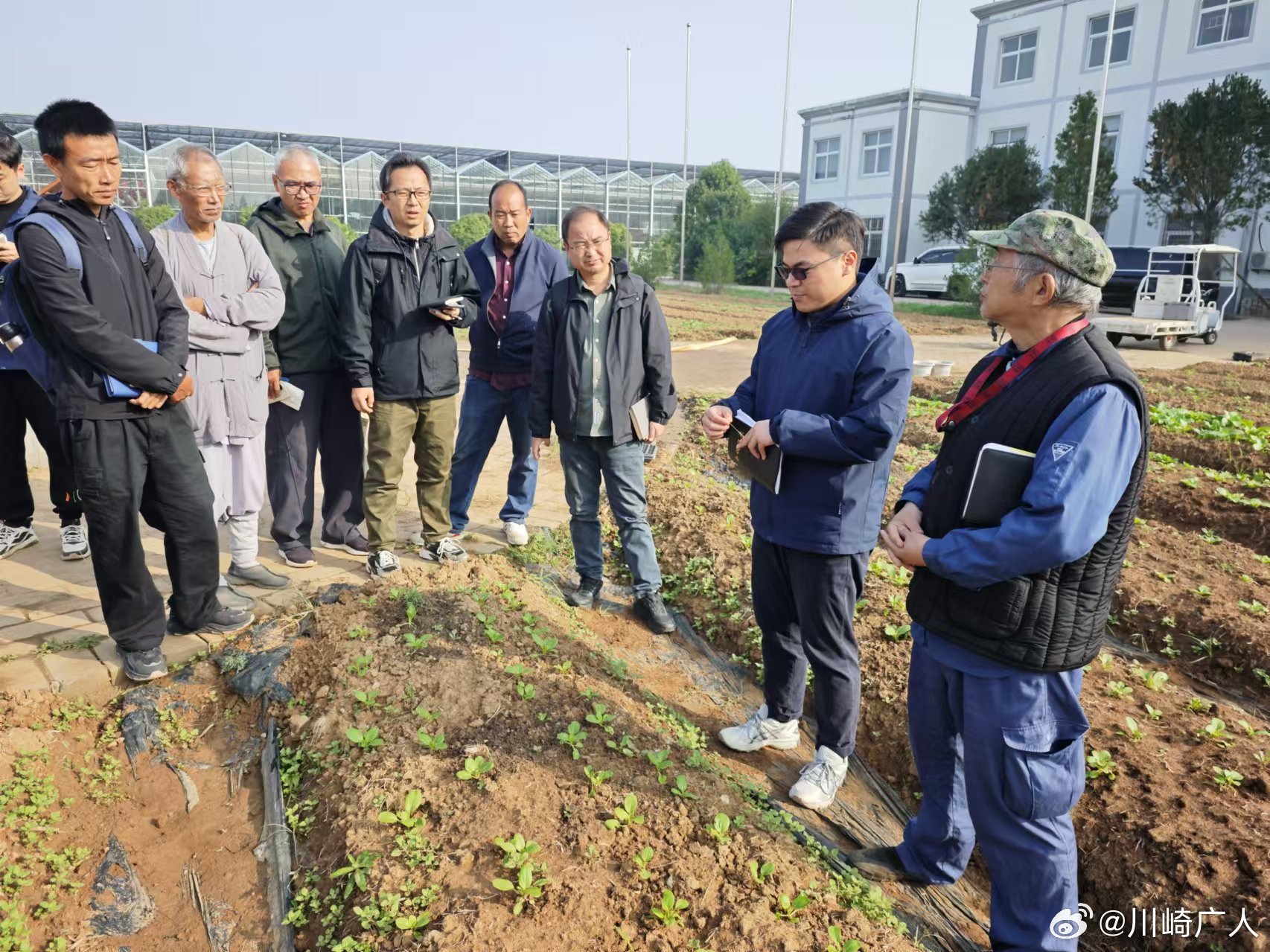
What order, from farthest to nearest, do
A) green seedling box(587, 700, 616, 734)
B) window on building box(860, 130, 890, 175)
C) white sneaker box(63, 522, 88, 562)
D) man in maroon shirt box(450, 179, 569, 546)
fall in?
window on building box(860, 130, 890, 175)
man in maroon shirt box(450, 179, 569, 546)
white sneaker box(63, 522, 88, 562)
green seedling box(587, 700, 616, 734)

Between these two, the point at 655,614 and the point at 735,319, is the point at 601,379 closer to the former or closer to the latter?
the point at 655,614

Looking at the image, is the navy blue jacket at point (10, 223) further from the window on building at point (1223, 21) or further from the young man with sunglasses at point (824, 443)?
the window on building at point (1223, 21)

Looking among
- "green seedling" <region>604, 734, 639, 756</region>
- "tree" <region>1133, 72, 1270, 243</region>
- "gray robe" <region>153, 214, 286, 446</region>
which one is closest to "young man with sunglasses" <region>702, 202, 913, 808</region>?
"green seedling" <region>604, 734, 639, 756</region>

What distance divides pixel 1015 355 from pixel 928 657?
2.90 ft

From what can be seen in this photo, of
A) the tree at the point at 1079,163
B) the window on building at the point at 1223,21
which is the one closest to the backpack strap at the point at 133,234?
the tree at the point at 1079,163

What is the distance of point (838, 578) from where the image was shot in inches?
112

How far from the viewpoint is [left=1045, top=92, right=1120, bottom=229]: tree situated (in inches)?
903

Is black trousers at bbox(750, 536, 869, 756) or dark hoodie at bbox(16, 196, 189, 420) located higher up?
dark hoodie at bbox(16, 196, 189, 420)

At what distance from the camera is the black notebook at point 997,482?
2064 mm

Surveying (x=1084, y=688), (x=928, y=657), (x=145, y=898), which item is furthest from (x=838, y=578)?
(x=145, y=898)

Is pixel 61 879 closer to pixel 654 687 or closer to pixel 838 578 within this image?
pixel 654 687

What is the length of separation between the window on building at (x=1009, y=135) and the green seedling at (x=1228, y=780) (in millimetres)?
30801

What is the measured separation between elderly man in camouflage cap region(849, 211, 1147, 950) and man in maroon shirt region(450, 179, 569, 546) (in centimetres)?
290

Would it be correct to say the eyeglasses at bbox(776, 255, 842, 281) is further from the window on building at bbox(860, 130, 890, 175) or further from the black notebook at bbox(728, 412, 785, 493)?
the window on building at bbox(860, 130, 890, 175)
